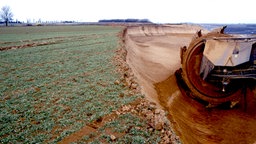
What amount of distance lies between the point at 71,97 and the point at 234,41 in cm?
567

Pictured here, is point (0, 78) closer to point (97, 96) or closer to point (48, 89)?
point (48, 89)

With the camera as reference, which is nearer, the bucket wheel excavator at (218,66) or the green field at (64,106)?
the green field at (64,106)

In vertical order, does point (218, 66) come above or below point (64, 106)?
above

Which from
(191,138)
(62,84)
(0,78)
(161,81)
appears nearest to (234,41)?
(191,138)

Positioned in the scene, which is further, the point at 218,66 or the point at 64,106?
the point at 218,66

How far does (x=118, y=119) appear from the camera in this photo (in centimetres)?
601

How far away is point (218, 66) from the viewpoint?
794 cm

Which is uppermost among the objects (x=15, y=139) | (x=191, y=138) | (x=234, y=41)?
(x=234, y=41)

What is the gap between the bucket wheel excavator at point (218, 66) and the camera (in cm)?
765

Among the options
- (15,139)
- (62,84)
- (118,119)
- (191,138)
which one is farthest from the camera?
(62,84)

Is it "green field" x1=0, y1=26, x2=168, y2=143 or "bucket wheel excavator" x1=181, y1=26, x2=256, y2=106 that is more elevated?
"bucket wheel excavator" x1=181, y1=26, x2=256, y2=106

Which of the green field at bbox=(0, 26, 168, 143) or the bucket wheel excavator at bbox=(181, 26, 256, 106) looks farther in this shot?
the bucket wheel excavator at bbox=(181, 26, 256, 106)

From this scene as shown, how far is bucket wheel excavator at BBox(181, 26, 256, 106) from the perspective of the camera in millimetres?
7651

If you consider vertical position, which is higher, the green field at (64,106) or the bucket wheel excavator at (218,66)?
the bucket wheel excavator at (218,66)
